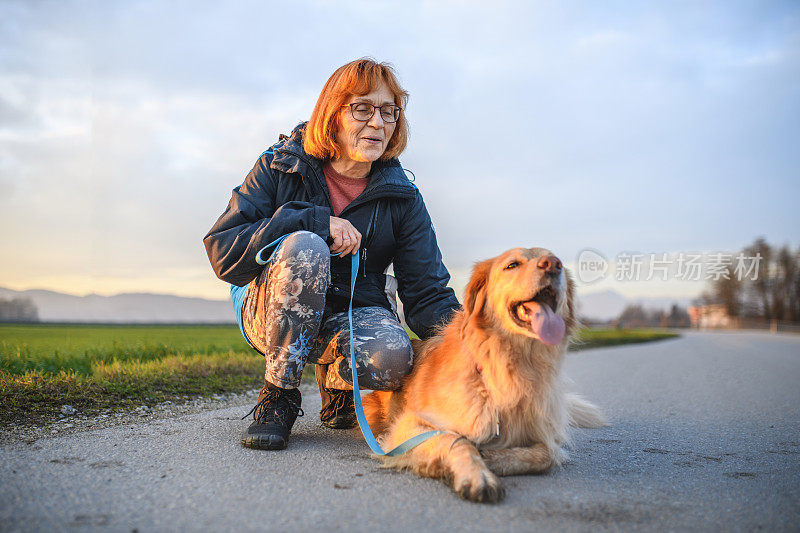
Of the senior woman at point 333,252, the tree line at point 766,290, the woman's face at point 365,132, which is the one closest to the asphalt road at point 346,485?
the senior woman at point 333,252

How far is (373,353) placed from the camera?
10.4 feet

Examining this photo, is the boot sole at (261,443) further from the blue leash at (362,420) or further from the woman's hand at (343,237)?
the woman's hand at (343,237)

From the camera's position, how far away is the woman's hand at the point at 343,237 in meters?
3.24

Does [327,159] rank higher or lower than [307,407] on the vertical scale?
higher

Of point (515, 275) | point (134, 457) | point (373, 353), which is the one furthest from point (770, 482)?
point (134, 457)

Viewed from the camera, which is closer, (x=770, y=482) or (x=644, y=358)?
(x=770, y=482)

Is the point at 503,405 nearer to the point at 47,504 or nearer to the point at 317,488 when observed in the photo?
the point at 317,488

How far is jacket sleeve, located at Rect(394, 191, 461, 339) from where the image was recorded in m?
3.70

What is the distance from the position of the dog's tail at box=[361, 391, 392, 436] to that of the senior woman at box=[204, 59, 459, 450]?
0.46ft

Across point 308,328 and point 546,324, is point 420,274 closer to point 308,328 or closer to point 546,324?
point 308,328

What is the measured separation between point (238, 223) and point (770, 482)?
3107mm

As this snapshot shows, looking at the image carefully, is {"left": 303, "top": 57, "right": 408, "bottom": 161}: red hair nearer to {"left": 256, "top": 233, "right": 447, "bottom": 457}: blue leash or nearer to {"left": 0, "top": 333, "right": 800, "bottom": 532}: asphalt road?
{"left": 256, "top": 233, "right": 447, "bottom": 457}: blue leash

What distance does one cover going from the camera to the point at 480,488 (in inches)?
86.0

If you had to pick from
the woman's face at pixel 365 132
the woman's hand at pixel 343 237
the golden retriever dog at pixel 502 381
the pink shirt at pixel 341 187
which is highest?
the woman's face at pixel 365 132
